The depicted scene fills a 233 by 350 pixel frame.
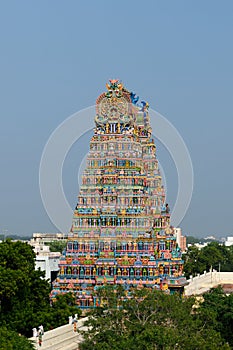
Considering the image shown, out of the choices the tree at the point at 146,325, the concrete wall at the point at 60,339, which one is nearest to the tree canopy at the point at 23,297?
the concrete wall at the point at 60,339

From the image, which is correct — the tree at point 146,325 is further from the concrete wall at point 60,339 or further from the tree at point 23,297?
the tree at point 23,297

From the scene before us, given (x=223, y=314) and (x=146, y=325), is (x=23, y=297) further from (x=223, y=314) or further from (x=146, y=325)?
(x=146, y=325)

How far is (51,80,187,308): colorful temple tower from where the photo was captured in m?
58.0

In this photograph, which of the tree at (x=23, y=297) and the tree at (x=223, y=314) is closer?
the tree at (x=23, y=297)

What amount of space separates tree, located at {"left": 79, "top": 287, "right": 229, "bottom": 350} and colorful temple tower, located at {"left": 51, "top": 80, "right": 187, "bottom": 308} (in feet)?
52.6

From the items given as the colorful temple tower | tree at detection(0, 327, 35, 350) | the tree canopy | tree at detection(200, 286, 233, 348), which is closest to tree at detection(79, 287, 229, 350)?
tree at detection(0, 327, 35, 350)

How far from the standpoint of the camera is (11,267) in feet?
152

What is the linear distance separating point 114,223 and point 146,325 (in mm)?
21705

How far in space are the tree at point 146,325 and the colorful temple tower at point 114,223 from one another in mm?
16020

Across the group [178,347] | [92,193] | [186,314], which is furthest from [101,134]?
[178,347]

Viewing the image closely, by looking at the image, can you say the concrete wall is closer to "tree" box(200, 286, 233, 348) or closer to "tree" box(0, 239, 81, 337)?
"tree" box(0, 239, 81, 337)

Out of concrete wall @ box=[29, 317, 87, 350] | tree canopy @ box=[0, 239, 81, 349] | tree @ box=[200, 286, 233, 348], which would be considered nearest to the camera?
concrete wall @ box=[29, 317, 87, 350]

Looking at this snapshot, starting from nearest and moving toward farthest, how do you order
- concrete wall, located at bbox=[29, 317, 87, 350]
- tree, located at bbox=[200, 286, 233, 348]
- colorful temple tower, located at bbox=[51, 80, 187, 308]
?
concrete wall, located at bbox=[29, 317, 87, 350] → tree, located at bbox=[200, 286, 233, 348] → colorful temple tower, located at bbox=[51, 80, 187, 308]

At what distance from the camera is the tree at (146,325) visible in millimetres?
34688
